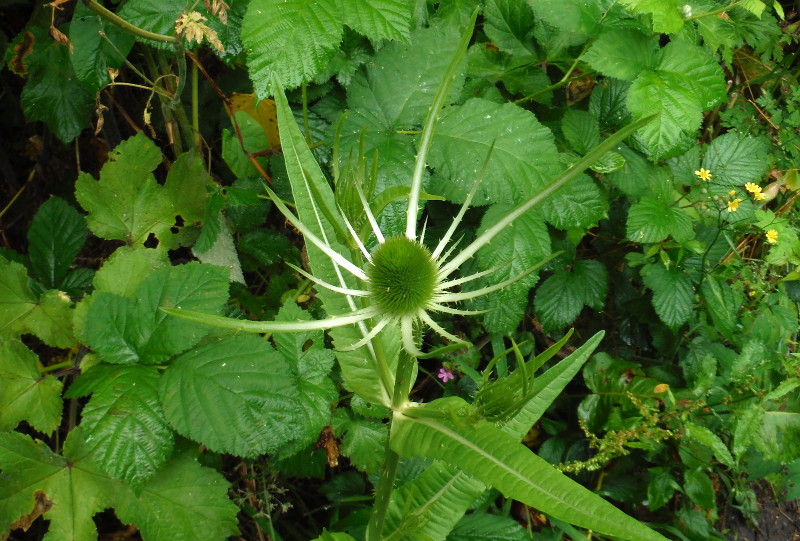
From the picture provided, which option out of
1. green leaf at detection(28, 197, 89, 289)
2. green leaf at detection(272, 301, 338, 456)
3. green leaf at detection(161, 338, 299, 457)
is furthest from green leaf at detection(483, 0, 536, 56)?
green leaf at detection(28, 197, 89, 289)

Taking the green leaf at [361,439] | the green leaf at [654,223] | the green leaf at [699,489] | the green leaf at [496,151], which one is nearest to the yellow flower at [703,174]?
the green leaf at [654,223]

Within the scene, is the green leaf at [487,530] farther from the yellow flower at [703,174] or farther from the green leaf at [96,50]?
the green leaf at [96,50]

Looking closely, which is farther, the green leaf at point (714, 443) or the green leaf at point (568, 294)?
the green leaf at point (568, 294)

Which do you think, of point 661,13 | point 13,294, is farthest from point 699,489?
point 13,294

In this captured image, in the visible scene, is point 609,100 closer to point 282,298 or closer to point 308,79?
point 308,79

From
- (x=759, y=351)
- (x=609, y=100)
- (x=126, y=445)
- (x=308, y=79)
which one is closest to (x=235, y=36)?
(x=308, y=79)

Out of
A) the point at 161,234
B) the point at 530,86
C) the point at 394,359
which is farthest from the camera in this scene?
the point at 530,86
